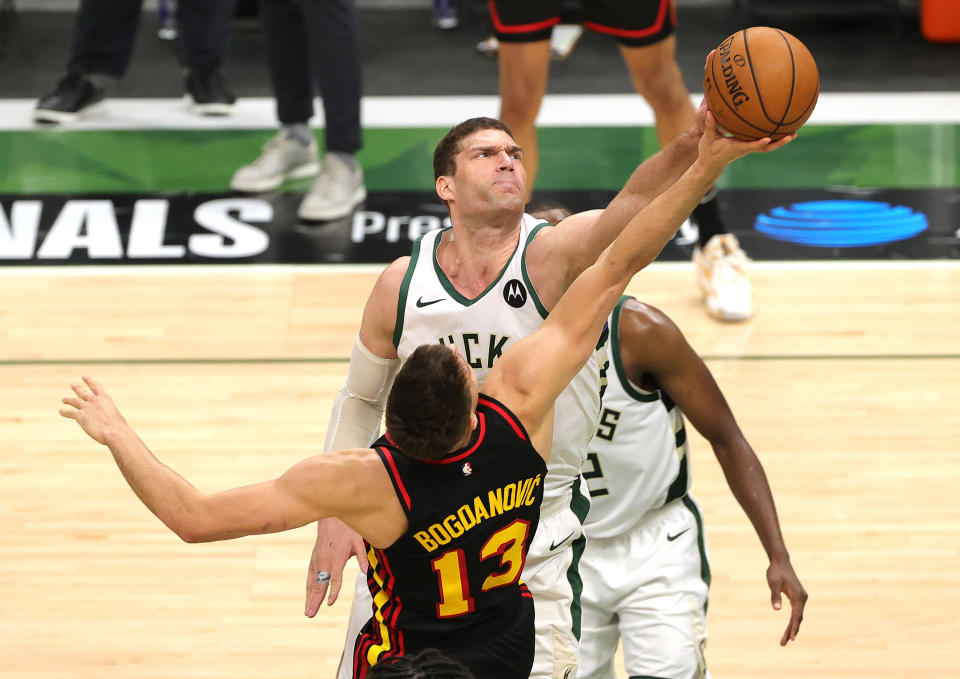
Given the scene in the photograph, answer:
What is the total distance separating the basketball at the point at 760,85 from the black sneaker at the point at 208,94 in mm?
5138

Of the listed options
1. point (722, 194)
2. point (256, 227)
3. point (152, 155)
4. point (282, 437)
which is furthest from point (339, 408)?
point (152, 155)

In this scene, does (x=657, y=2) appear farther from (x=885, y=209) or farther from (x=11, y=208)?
(x=11, y=208)

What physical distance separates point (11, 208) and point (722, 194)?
329cm

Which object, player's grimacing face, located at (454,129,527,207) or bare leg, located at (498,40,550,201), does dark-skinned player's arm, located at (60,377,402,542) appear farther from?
bare leg, located at (498,40,550,201)

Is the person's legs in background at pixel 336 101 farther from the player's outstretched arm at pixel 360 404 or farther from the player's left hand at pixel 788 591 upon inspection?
the player's left hand at pixel 788 591

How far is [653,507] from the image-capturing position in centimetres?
332

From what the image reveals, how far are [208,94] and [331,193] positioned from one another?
→ 1.54 meters

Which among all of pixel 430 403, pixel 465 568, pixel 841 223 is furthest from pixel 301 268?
pixel 430 403

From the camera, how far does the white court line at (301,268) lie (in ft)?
19.2

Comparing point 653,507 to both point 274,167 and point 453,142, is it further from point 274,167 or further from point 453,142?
point 274,167

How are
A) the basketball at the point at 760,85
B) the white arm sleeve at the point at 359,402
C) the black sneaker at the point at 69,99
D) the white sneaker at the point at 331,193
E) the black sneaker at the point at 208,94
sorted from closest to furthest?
the basketball at the point at 760,85
the white arm sleeve at the point at 359,402
the white sneaker at the point at 331,193
the black sneaker at the point at 69,99
the black sneaker at the point at 208,94

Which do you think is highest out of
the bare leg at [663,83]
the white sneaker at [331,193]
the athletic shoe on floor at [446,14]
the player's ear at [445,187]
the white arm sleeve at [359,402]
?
the player's ear at [445,187]

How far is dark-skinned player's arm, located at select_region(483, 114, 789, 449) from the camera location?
2652 millimetres

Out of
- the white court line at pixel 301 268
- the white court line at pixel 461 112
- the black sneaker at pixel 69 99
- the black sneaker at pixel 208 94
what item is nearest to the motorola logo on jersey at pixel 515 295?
the white court line at pixel 301 268
